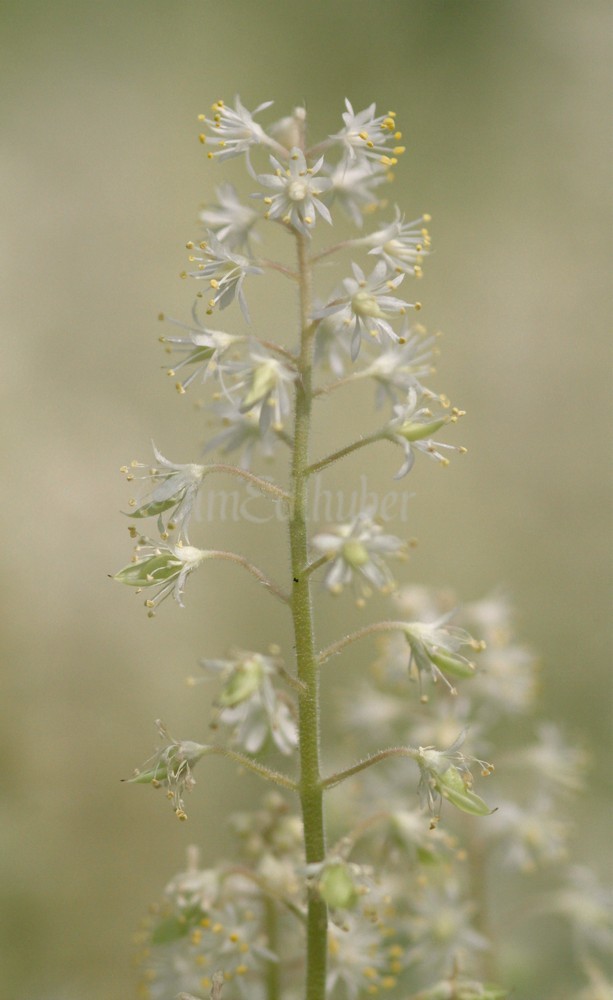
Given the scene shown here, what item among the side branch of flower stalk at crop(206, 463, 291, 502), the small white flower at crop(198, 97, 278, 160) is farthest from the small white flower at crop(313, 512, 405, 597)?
the small white flower at crop(198, 97, 278, 160)

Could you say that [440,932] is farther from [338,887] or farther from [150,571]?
[150,571]

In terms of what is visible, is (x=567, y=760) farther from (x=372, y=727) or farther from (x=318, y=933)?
(x=318, y=933)

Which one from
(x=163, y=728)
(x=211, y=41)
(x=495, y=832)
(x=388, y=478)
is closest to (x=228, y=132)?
(x=163, y=728)

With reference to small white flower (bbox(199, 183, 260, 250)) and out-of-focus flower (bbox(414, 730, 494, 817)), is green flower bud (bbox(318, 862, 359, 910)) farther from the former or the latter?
small white flower (bbox(199, 183, 260, 250))

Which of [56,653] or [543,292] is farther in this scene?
[543,292]

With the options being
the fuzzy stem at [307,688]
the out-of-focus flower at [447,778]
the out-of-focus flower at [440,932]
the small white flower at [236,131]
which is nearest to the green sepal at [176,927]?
the fuzzy stem at [307,688]

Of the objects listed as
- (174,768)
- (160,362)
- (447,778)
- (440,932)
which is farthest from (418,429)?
(160,362)

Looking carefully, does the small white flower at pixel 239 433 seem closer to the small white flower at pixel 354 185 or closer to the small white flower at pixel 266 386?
the small white flower at pixel 266 386

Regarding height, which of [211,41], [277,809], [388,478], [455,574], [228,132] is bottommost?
[277,809]
